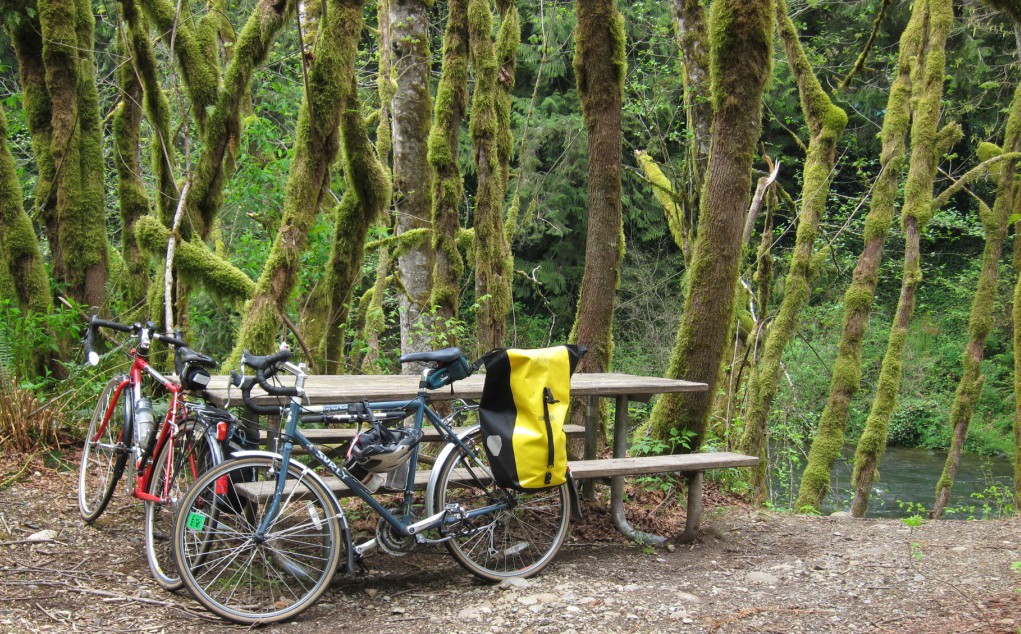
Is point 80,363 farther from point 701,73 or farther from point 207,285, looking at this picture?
point 701,73

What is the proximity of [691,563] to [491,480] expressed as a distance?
4.63 ft

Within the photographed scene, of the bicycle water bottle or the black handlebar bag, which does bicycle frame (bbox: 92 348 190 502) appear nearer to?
the bicycle water bottle

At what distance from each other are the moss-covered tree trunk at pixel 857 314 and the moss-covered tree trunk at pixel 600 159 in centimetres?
460

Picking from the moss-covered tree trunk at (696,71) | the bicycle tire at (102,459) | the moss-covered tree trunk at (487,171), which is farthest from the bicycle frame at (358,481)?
the moss-covered tree trunk at (696,71)

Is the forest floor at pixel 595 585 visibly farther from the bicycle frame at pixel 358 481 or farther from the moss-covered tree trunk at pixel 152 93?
the moss-covered tree trunk at pixel 152 93

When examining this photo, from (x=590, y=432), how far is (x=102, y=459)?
10.5 feet

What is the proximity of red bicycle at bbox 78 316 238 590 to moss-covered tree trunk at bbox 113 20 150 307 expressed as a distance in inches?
140

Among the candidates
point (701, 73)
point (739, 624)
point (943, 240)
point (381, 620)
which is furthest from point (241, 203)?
point (943, 240)

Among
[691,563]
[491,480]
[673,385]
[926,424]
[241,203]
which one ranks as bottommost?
[926,424]

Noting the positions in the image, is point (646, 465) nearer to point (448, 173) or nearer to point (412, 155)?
point (448, 173)

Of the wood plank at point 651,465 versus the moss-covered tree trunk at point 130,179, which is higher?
the moss-covered tree trunk at point 130,179

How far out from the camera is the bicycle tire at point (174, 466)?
4.34m

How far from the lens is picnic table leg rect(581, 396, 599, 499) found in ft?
19.8

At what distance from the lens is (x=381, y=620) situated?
13.7ft
